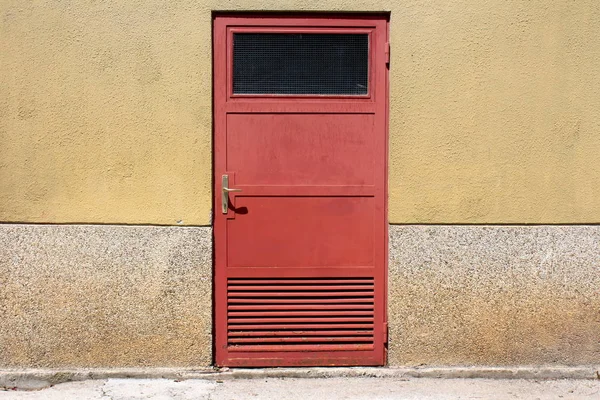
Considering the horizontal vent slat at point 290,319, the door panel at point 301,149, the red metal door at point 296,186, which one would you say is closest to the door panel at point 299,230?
the red metal door at point 296,186

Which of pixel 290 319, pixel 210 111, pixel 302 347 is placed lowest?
pixel 302 347

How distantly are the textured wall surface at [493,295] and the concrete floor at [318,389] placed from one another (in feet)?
0.62

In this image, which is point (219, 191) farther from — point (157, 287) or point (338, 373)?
point (338, 373)

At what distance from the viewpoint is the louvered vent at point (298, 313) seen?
497 centimetres

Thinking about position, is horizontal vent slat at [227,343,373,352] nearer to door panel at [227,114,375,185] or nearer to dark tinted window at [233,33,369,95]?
door panel at [227,114,375,185]

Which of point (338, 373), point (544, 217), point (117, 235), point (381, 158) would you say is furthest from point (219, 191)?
point (544, 217)

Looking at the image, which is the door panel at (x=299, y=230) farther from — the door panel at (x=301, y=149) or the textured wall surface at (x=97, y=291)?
the textured wall surface at (x=97, y=291)

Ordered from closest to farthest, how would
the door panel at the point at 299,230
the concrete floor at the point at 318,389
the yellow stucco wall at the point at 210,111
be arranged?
the concrete floor at the point at 318,389 < the yellow stucco wall at the point at 210,111 < the door panel at the point at 299,230

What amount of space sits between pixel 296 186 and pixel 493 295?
151 centimetres

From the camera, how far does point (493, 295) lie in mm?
4953

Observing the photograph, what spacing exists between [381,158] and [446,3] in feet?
3.60

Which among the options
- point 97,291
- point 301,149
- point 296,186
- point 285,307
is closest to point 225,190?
point 296,186

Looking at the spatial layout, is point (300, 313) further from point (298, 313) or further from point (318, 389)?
point (318, 389)

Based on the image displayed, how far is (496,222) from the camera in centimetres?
493
